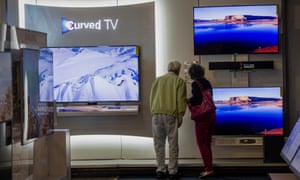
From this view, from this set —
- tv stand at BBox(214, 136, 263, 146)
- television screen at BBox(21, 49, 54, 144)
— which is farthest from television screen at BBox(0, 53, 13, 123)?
tv stand at BBox(214, 136, 263, 146)

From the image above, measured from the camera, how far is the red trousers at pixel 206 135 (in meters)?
6.09

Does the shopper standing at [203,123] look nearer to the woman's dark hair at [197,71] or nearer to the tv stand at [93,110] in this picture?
the woman's dark hair at [197,71]

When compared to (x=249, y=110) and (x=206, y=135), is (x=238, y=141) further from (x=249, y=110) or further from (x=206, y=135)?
(x=206, y=135)

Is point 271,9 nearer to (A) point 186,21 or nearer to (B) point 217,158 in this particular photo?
(A) point 186,21

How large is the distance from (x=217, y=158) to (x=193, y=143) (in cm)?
40

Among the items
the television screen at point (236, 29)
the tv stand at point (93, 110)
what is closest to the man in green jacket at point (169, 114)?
the tv stand at point (93, 110)

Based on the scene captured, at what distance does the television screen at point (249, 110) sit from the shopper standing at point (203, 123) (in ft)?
1.54

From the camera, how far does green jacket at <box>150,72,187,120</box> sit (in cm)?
604

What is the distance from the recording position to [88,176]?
21.1 feet

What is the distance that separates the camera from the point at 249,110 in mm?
6531

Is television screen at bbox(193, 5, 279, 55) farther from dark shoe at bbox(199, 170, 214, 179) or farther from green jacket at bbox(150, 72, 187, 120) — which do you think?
dark shoe at bbox(199, 170, 214, 179)

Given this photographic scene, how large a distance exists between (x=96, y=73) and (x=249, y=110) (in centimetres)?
223

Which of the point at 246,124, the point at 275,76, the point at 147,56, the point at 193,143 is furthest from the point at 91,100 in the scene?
the point at 275,76

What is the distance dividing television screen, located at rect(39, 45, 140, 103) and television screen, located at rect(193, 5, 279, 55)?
98 centimetres
